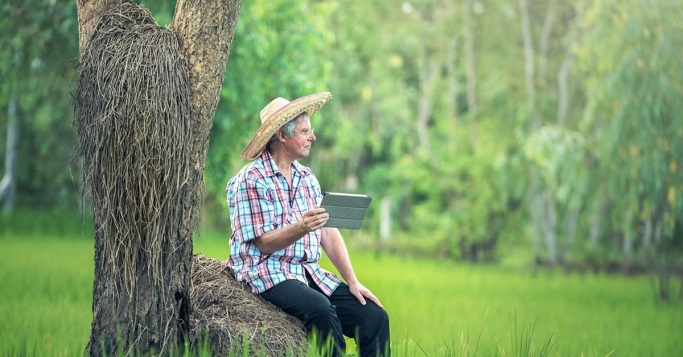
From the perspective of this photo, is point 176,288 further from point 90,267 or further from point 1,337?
point 90,267

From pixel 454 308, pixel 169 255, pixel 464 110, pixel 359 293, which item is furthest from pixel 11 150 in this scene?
pixel 169 255

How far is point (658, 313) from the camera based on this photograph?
39.0 feet

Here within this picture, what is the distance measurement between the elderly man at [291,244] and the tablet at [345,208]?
21 cm

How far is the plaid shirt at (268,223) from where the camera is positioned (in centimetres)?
496

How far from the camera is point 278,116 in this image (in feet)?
16.6

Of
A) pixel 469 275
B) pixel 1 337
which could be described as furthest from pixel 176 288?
pixel 469 275

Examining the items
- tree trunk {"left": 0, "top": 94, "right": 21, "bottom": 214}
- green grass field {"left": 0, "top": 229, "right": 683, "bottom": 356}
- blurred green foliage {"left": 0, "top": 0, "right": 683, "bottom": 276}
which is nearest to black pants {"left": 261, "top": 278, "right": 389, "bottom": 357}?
green grass field {"left": 0, "top": 229, "right": 683, "bottom": 356}

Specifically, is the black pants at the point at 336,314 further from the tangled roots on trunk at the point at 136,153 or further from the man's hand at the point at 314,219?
the tangled roots on trunk at the point at 136,153

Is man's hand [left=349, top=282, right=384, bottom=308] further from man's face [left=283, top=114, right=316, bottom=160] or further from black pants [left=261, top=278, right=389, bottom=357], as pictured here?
man's face [left=283, top=114, right=316, bottom=160]

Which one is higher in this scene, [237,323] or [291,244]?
[291,244]

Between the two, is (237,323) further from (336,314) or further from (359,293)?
(359,293)

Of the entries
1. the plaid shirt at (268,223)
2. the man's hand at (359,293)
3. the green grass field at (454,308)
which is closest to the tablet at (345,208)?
the plaid shirt at (268,223)

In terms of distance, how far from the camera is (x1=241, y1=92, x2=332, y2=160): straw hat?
5.07 metres

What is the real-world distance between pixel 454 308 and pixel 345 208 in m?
7.37
